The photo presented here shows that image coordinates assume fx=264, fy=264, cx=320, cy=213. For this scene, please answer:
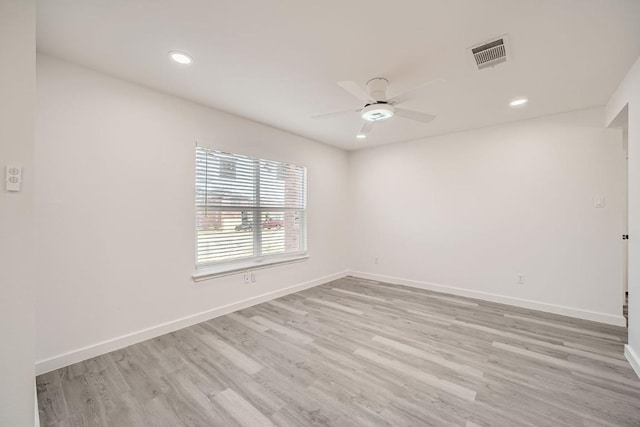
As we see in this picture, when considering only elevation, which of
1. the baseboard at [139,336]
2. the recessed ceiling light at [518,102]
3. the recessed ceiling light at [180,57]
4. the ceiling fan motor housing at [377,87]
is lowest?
the baseboard at [139,336]

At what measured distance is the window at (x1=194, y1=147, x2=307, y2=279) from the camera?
3.31m

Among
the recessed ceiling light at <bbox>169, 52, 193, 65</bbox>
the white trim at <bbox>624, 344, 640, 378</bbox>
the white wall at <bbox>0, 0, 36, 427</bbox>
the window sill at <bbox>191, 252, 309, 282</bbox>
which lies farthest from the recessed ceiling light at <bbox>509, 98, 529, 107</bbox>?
the white wall at <bbox>0, 0, 36, 427</bbox>

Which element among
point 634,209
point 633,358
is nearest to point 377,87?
point 634,209

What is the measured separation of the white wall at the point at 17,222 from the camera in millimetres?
1296

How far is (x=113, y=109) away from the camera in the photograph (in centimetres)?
255

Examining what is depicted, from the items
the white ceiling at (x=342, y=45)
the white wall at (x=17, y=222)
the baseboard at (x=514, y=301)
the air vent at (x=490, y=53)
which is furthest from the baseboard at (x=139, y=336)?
the air vent at (x=490, y=53)

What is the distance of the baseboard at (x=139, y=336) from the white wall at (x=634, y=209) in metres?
3.82

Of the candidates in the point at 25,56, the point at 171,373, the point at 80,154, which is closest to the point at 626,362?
the point at 171,373

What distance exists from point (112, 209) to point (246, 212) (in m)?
1.56

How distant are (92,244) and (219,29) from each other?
2179 millimetres

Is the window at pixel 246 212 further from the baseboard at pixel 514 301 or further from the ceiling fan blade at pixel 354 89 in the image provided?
the ceiling fan blade at pixel 354 89

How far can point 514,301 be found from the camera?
148 inches

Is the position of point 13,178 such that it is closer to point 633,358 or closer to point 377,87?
point 377,87

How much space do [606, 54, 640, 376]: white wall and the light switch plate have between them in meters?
4.27
